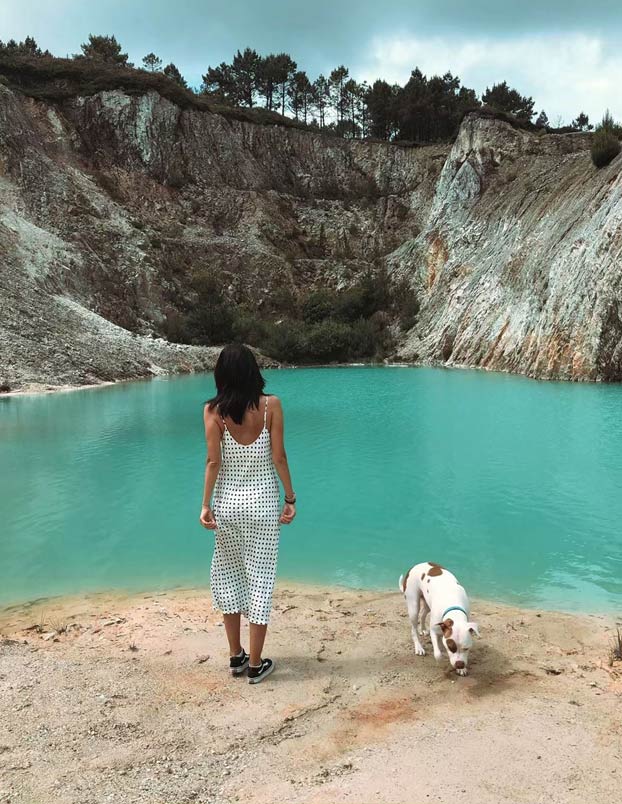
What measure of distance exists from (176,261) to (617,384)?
33.0m

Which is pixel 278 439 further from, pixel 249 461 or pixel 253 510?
pixel 253 510

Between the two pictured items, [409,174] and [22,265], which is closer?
[22,265]

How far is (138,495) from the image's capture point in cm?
998

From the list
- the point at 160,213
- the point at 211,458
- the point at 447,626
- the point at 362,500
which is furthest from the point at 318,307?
the point at 447,626

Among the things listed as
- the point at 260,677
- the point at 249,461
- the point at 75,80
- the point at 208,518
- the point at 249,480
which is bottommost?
the point at 260,677

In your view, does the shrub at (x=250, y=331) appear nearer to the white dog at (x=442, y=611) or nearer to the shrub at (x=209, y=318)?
the shrub at (x=209, y=318)

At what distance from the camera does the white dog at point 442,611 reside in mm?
3826

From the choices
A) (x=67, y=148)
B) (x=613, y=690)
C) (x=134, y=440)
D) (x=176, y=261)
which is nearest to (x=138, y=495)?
(x=134, y=440)

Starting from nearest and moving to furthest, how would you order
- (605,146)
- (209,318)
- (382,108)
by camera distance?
(605,146), (209,318), (382,108)

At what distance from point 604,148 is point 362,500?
2950cm

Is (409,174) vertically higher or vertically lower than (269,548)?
higher

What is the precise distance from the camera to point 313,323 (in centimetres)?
4638

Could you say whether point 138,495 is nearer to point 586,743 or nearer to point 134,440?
point 134,440

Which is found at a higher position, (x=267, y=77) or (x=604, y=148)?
(x=267, y=77)
